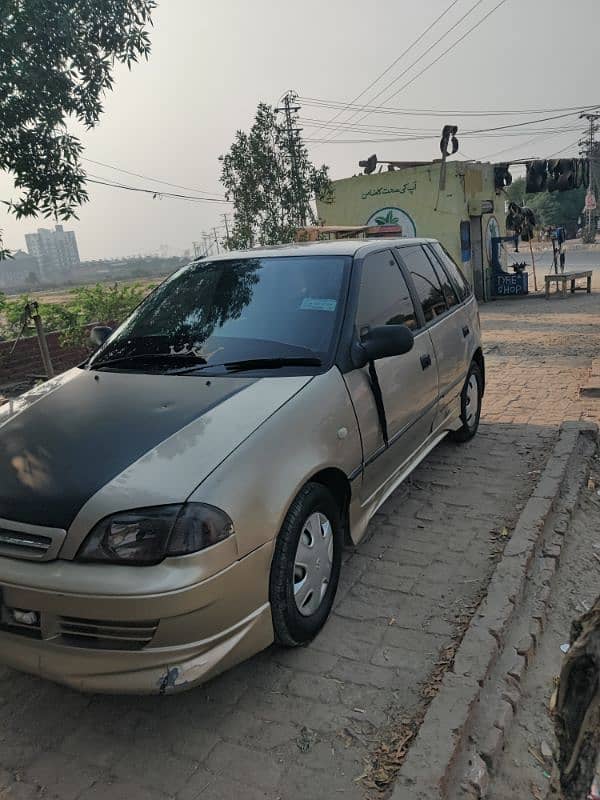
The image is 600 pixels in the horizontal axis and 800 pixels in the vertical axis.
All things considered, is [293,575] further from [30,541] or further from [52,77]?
[52,77]

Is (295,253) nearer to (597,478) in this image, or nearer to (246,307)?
(246,307)

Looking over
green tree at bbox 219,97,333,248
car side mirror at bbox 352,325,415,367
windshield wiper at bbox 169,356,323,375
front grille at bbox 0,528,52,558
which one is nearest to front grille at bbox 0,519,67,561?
front grille at bbox 0,528,52,558

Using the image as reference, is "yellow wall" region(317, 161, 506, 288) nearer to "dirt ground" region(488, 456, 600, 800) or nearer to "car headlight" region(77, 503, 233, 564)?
"dirt ground" region(488, 456, 600, 800)

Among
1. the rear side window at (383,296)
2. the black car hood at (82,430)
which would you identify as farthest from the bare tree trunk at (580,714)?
the rear side window at (383,296)

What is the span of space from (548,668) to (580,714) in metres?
1.04

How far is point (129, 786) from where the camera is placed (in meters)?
2.15

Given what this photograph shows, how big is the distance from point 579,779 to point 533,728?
2.51ft

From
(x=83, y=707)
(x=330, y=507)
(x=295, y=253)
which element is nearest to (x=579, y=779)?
(x=330, y=507)

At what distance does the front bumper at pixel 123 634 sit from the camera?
2.09 metres

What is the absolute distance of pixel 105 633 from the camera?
7.02 ft

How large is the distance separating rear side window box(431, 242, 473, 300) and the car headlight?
364cm

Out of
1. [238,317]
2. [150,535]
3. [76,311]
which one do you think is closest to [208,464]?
[150,535]

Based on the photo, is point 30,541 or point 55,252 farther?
point 55,252

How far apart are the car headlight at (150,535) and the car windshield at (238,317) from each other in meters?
1.14
